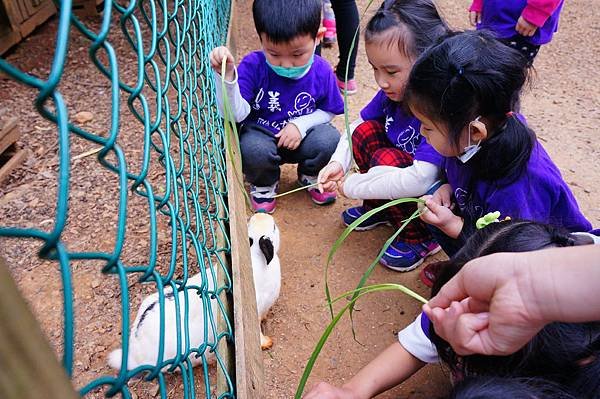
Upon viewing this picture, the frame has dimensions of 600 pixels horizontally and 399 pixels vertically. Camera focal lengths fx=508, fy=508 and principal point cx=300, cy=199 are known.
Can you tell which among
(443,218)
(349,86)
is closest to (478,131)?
(443,218)

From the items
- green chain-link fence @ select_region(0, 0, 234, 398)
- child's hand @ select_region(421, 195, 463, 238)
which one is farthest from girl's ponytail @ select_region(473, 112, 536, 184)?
green chain-link fence @ select_region(0, 0, 234, 398)

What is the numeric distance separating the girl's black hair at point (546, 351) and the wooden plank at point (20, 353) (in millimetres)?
897

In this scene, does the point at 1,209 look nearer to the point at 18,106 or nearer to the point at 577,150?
the point at 18,106

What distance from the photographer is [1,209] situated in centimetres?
218

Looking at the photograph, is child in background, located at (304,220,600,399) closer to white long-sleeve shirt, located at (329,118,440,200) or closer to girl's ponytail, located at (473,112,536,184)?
girl's ponytail, located at (473,112,536,184)

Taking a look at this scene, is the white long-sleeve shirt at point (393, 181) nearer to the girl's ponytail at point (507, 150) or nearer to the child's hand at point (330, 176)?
the child's hand at point (330, 176)

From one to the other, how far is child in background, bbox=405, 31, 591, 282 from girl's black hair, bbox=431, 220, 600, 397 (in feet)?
1.33

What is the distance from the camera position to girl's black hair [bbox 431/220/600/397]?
3.12 feet

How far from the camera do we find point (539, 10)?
2.39 meters

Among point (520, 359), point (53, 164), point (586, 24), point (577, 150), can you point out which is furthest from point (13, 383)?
point (586, 24)

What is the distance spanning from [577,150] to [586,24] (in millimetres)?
2420

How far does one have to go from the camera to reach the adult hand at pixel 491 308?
68 centimetres

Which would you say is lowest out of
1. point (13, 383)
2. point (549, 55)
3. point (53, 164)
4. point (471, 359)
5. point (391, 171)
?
point (549, 55)

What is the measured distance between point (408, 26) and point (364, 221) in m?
0.88
